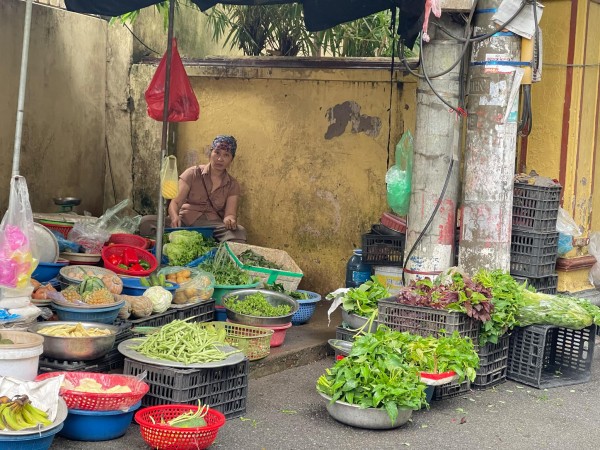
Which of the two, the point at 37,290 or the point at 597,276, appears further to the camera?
the point at 597,276

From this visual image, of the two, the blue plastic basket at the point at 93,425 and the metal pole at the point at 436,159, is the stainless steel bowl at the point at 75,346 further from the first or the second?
the metal pole at the point at 436,159

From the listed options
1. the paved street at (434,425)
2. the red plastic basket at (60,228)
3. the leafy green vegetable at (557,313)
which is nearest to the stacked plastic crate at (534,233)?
the leafy green vegetable at (557,313)

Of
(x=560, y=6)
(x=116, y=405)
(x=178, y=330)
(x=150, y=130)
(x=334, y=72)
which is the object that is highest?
(x=560, y=6)

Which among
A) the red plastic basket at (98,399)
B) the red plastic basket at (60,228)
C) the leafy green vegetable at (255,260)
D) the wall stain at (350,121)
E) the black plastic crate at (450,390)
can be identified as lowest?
the black plastic crate at (450,390)

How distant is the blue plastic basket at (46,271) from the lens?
589cm

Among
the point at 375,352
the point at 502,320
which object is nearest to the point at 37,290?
the point at 375,352

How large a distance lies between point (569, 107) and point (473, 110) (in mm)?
1259

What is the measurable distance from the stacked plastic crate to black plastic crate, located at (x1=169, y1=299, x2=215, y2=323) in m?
2.64

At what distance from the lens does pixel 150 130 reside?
962 cm

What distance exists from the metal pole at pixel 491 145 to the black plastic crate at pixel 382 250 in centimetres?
88

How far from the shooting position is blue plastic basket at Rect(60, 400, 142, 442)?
170 inches

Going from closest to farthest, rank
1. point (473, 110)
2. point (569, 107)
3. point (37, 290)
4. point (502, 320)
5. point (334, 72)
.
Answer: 1. point (37, 290)
2. point (502, 320)
3. point (473, 110)
4. point (569, 107)
5. point (334, 72)

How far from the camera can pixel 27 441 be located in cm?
380

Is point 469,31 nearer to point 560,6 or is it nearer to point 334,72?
point 560,6
